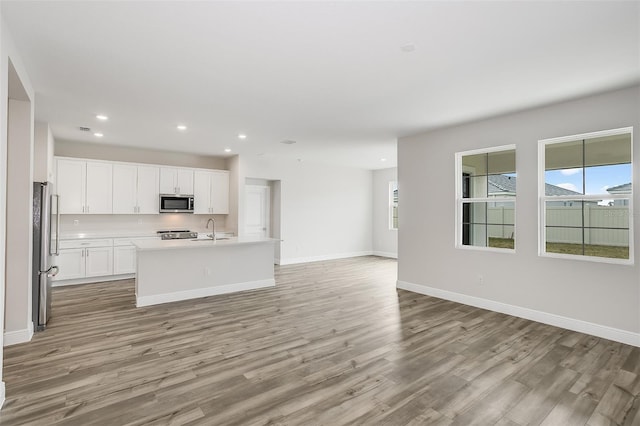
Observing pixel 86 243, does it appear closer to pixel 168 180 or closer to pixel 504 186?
pixel 168 180

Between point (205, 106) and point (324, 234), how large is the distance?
5.55m

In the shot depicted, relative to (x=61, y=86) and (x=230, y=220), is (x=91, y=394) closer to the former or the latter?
(x=61, y=86)

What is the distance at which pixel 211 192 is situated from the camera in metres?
7.73

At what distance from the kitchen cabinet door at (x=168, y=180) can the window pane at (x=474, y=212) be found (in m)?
5.77

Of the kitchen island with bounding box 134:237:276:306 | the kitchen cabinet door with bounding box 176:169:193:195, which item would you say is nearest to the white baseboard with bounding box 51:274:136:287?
the kitchen island with bounding box 134:237:276:306

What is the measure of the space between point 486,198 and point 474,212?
1.04 ft

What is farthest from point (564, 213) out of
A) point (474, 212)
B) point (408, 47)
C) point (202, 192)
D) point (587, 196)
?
point (202, 192)

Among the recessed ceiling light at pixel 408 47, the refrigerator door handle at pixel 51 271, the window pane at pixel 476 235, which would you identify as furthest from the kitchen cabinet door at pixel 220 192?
the recessed ceiling light at pixel 408 47

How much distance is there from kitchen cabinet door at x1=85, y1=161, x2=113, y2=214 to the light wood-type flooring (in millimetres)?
2384

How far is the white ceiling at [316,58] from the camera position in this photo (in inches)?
88.0

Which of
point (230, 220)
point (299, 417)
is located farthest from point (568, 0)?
point (230, 220)

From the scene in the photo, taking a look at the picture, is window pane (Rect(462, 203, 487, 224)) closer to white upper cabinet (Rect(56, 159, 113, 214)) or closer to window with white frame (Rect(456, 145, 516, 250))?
window with white frame (Rect(456, 145, 516, 250))

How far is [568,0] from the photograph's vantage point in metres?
2.08

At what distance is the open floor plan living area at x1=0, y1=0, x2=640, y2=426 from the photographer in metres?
2.34
